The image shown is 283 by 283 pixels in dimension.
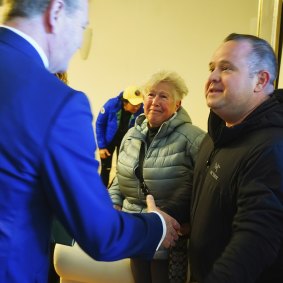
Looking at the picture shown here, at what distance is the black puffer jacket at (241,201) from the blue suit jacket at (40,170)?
0.38 m

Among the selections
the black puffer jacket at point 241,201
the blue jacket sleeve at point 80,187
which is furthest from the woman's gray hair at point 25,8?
the black puffer jacket at point 241,201

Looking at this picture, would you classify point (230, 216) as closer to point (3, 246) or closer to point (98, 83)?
point (3, 246)

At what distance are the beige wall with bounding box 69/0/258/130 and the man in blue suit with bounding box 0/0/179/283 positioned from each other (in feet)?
10.3

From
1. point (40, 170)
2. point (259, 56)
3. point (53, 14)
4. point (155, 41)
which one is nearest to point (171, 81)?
point (259, 56)

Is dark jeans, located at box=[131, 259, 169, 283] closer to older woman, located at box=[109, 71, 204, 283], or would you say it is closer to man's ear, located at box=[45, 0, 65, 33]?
older woman, located at box=[109, 71, 204, 283]

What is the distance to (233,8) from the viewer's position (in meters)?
3.74

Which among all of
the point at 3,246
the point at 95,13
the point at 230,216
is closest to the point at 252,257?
the point at 230,216

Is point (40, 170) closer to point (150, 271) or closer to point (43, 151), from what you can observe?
point (43, 151)

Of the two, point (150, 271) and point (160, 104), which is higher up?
point (160, 104)

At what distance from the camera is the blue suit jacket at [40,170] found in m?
0.74

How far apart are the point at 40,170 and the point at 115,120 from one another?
109 inches

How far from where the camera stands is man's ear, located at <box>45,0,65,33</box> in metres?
0.81

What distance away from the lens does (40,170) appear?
0.77m

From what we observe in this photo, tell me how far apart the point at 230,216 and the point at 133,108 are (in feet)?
7.50
